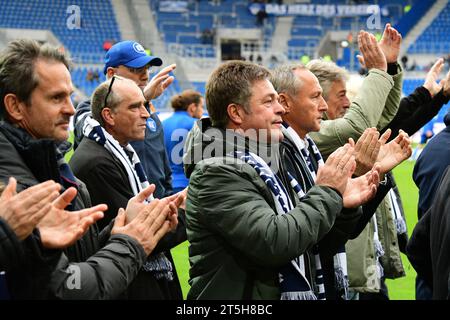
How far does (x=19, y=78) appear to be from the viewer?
2537 millimetres

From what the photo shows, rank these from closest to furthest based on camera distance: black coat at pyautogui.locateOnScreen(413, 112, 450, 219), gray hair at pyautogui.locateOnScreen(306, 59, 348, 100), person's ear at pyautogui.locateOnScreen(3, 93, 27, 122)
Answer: person's ear at pyautogui.locateOnScreen(3, 93, 27, 122)
black coat at pyautogui.locateOnScreen(413, 112, 450, 219)
gray hair at pyautogui.locateOnScreen(306, 59, 348, 100)

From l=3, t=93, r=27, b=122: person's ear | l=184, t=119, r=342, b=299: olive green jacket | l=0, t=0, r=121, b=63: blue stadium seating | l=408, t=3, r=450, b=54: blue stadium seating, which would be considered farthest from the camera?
l=408, t=3, r=450, b=54: blue stadium seating

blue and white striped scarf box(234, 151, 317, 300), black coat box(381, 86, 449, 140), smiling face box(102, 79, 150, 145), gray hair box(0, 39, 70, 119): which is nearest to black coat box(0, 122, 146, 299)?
gray hair box(0, 39, 70, 119)

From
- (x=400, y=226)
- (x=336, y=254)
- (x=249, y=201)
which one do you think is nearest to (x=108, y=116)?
(x=249, y=201)

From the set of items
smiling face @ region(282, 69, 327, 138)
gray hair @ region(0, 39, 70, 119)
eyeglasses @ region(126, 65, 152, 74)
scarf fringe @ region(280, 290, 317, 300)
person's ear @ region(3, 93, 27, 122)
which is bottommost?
scarf fringe @ region(280, 290, 317, 300)

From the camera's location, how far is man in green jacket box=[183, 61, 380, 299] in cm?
270

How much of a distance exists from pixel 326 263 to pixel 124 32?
1197 inches

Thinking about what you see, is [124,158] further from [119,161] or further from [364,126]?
[364,126]

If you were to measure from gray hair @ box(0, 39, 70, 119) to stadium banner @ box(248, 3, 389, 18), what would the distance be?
109 feet

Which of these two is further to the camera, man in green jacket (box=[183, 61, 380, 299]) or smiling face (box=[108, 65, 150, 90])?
smiling face (box=[108, 65, 150, 90])

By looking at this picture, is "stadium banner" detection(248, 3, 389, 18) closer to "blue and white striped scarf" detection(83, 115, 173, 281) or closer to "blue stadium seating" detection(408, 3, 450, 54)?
"blue stadium seating" detection(408, 3, 450, 54)

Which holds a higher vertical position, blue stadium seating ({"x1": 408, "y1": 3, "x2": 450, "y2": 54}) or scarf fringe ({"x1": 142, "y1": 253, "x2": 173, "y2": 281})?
scarf fringe ({"x1": 142, "y1": 253, "x2": 173, "y2": 281})

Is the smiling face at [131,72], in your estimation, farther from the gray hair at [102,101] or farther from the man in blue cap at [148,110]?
the gray hair at [102,101]
